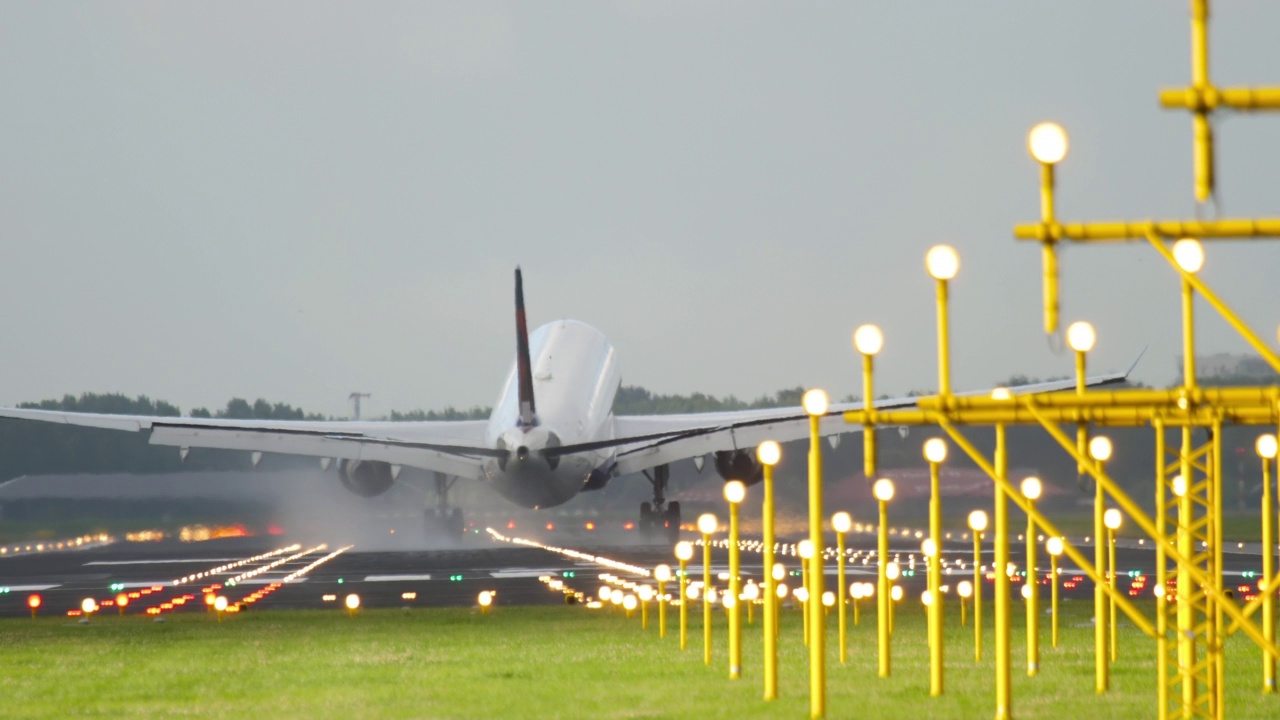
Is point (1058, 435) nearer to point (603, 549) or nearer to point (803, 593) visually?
point (803, 593)

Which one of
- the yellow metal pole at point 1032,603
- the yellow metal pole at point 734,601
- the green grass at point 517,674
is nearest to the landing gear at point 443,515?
the green grass at point 517,674

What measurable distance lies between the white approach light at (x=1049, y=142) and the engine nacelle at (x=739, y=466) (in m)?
39.1

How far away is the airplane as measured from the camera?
42.9 metres

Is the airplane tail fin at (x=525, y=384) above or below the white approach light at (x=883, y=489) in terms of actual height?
above

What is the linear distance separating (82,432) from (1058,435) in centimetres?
10893

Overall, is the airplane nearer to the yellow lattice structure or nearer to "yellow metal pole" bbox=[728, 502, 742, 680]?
"yellow metal pole" bbox=[728, 502, 742, 680]

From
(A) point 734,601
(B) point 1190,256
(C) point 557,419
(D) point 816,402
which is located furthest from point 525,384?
→ (B) point 1190,256

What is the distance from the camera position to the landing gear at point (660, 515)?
1989 inches

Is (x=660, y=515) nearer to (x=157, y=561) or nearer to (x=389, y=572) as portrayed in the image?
(x=389, y=572)

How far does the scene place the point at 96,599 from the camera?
3183cm

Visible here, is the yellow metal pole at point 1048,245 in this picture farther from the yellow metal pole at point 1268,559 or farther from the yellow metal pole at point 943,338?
the yellow metal pole at point 1268,559

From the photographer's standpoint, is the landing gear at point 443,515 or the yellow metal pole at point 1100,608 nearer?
the yellow metal pole at point 1100,608

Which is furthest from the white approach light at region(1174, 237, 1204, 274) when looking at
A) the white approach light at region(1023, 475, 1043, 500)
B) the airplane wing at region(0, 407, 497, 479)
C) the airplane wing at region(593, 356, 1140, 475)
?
the airplane wing at region(0, 407, 497, 479)

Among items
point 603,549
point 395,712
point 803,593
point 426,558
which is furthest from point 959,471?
point 395,712
